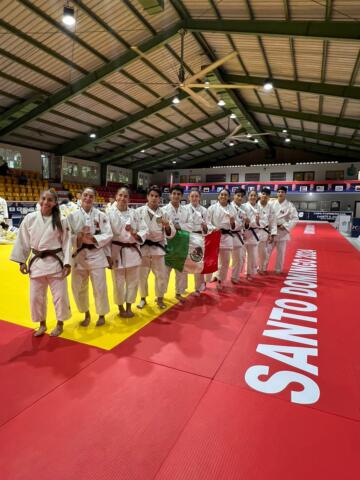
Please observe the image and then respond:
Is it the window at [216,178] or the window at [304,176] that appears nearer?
the window at [304,176]

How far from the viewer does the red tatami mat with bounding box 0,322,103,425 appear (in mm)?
1951

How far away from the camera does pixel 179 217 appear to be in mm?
3988

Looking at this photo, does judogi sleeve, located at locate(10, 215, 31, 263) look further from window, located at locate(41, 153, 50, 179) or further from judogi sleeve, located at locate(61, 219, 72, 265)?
window, located at locate(41, 153, 50, 179)

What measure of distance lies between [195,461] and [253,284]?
3.64m

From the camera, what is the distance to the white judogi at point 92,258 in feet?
9.59

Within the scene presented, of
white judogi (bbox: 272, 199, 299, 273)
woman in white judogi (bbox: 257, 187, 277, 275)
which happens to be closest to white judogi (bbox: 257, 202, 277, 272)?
woman in white judogi (bbox: 257, 187, 277, 275)

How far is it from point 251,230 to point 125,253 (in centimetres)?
271

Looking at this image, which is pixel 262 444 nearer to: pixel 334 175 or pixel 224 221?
pixel 224 221

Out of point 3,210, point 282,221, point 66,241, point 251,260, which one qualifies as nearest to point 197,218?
point 251,260

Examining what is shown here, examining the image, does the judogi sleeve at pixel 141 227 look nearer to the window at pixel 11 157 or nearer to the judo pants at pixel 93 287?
the judo pants at pixel 93 287

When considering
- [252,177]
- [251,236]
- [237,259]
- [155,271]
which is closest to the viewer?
[155,271]

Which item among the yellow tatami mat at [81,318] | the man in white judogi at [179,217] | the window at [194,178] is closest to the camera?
the yellow tatami mat at [81,318]

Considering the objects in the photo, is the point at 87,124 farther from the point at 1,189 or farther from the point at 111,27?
the point at 111,27

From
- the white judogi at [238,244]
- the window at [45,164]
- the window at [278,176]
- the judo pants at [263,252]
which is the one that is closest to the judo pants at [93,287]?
the white judogi at [238,244]
